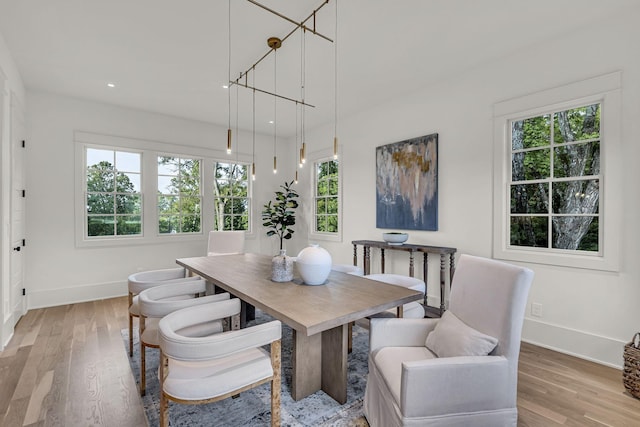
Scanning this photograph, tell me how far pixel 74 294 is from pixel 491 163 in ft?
18.4

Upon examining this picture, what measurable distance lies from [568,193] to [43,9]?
473cm

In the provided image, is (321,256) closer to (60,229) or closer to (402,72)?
(402,72)

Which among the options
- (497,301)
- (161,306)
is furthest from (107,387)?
(497,301)

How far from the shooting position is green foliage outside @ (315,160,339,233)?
529cm

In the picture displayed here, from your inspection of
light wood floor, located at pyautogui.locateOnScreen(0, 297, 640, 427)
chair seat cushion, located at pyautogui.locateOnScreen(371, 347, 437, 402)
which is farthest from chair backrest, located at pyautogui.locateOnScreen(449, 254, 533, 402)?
light wood floor, located at pyautogui.locateOnScreen(0, 297, 640, 427)

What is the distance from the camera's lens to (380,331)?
1.76m

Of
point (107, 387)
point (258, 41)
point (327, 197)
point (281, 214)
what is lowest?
point (107, 387)

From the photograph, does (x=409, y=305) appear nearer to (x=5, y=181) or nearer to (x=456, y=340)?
(x=456, y=340)

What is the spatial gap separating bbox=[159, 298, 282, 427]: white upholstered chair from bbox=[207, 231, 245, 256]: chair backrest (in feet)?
8.88

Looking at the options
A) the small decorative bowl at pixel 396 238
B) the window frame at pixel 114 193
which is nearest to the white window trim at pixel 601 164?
the small decorative bowl at pixel 396 238

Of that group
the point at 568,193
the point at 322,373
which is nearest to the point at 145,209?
the point at 322,373

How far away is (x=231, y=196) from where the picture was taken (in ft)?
18.9

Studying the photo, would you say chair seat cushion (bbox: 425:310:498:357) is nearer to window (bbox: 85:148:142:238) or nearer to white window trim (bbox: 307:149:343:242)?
white window trim (bbox: 307:149:343:242)

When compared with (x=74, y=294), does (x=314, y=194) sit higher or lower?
higher
